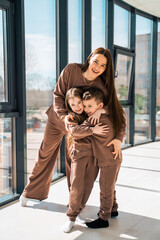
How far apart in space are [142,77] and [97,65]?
4137mm

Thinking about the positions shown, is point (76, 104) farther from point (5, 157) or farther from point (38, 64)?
point (38, 64)

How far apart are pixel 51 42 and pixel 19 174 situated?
67.8 inches

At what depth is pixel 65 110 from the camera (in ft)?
7.72

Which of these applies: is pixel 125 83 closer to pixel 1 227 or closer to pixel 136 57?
pixel 136 57

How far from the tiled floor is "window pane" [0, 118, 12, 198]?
226 mm

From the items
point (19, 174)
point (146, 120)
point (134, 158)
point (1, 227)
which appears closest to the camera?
point (1, 227)

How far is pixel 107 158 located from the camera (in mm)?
2242

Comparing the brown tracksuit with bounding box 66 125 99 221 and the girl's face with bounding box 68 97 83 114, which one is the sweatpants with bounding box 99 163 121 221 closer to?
the brown tracksuit with bounding box 66 125 99 221

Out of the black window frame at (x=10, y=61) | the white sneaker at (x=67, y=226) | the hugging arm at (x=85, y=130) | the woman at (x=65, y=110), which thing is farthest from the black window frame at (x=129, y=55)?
the white sneaker at (x=67, y=226)

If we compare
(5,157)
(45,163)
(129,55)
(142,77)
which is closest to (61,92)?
(45,163)

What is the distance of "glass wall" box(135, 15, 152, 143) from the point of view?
6.03 m

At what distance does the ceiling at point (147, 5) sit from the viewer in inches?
207

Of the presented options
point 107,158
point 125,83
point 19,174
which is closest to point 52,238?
point 107,158

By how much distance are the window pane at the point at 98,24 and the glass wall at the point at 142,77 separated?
1.33m
